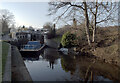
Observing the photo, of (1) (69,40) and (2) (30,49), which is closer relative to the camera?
(2) (30,49)

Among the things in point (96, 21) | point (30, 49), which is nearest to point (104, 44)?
point (96, 21)

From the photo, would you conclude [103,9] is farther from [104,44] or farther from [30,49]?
[30,49]

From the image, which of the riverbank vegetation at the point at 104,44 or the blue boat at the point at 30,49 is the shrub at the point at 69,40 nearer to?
the riverbank vegetation at the point at 104,44

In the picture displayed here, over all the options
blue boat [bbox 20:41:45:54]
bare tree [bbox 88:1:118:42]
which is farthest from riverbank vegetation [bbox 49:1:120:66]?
blue boat [bbox 20:41:45:54]

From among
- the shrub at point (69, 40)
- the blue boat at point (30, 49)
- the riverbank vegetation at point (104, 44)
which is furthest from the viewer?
the shrub at point (69, 40)

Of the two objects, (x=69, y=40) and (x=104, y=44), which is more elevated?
(x=69, y=40)

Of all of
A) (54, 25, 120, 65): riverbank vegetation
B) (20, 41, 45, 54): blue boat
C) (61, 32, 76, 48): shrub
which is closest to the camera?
(54, 25, 120, 65): riverbank vegetation

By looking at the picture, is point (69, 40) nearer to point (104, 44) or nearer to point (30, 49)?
point (104, 44)

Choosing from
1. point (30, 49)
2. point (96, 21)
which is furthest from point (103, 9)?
point (30, 49)

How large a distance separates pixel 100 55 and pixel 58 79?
673cm

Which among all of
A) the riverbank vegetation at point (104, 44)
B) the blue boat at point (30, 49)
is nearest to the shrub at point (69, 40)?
the riverbank vegetation at point (104, 44)

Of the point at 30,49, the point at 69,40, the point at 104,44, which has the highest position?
the point at 69,40

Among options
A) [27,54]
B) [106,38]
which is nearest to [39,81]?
[27,54]

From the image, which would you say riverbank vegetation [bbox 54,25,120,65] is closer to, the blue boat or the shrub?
the shrub
